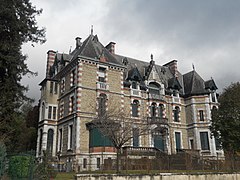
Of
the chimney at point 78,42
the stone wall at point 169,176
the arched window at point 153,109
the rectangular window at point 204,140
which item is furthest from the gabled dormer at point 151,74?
the stone wall at point 169,176

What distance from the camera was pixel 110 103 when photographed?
28.7 meters

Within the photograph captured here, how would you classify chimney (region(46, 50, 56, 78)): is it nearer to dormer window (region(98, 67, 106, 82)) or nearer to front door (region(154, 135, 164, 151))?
dormer window (region(98, 67, 106, 82))

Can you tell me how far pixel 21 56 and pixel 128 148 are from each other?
43.2ft

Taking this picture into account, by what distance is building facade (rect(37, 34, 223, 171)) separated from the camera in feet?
87.5

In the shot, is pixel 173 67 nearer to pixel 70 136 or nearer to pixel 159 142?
pixel 159 142

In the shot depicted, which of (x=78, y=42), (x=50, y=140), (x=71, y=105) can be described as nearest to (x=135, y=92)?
(x=71, y=105)

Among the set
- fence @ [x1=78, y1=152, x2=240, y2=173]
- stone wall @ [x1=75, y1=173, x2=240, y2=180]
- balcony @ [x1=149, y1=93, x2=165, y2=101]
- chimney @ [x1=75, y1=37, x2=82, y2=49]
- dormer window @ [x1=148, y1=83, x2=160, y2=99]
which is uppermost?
chimney @ [x1=75, y1=37, x2=82, y2=49]

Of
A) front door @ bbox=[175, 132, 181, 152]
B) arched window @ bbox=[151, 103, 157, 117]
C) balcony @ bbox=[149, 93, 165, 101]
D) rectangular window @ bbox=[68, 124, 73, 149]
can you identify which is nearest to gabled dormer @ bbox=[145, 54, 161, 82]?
balcony @ bbox=[149, 93, 165, 101]

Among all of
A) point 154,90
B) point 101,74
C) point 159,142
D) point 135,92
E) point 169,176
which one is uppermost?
point 101,74

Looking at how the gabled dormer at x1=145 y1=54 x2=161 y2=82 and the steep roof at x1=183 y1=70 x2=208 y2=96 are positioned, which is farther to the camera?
the steep roof at x1=183 y1=70 x2=208 y2=96

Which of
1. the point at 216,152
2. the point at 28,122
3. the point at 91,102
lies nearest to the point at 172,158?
the point at 91,102

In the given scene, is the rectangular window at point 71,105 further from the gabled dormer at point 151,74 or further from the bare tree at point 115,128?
the gabled dormer at point 151,74

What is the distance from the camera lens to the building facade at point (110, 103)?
87.5 ft

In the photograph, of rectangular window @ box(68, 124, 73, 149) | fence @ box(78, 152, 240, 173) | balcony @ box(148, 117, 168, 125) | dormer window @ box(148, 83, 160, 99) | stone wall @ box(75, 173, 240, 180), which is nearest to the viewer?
stone wall @ box(75, 173, 240, 180)
